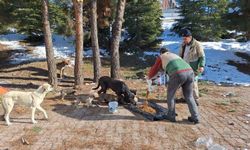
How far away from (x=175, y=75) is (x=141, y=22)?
57.3 ft

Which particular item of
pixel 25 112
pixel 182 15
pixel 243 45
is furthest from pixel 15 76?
pixel 243 45

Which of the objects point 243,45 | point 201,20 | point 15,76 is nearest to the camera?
point 15,76

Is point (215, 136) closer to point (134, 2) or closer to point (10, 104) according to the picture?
point (10, 104)

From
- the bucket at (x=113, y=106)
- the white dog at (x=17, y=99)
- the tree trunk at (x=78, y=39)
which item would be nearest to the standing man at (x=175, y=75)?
the bucket at (x=113, y=106)

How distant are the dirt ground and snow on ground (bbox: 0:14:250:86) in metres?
11.2

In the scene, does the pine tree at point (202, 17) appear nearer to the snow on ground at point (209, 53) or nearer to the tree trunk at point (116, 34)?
the snow on ground at point (209, 53)

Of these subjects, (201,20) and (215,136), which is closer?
(215,136)

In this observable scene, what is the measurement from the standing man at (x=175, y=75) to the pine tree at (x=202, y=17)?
18.9 meters

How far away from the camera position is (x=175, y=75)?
28.6 ft

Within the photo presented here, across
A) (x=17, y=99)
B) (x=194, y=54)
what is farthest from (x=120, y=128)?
(x=194, y=54)

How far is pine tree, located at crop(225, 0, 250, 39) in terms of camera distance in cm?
2433

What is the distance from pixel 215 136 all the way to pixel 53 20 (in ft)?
56.3

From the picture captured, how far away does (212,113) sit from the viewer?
10398mm

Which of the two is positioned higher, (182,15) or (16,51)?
(182,15)
